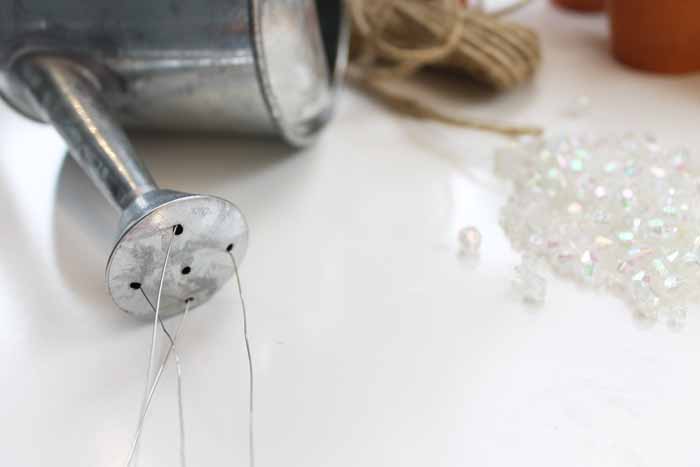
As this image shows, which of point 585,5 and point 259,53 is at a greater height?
point 259,53

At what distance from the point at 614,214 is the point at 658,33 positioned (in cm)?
27

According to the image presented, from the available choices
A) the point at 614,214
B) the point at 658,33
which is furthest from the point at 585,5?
the point at 614,214

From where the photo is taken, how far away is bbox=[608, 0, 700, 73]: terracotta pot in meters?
0.64

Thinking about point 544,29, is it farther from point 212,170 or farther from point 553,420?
point 553,420

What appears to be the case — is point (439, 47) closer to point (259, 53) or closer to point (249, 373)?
point (259, 53)

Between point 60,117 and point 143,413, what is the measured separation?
23 centimetres

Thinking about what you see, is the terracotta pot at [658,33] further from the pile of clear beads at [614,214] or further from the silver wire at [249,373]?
the silver wire at [249,373]

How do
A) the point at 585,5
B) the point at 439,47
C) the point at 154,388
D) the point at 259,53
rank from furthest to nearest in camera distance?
the point at 585,5
the point at 439,47
the point at 259,53
the point at 154,388

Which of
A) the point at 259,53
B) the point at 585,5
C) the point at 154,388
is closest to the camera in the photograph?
the point at 154,388

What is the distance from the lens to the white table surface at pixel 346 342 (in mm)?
363

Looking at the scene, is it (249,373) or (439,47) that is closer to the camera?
(249,373)

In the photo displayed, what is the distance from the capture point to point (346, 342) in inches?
16.5

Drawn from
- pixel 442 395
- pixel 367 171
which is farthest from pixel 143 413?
pixel 367 171

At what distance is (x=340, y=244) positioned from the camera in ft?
1.63
